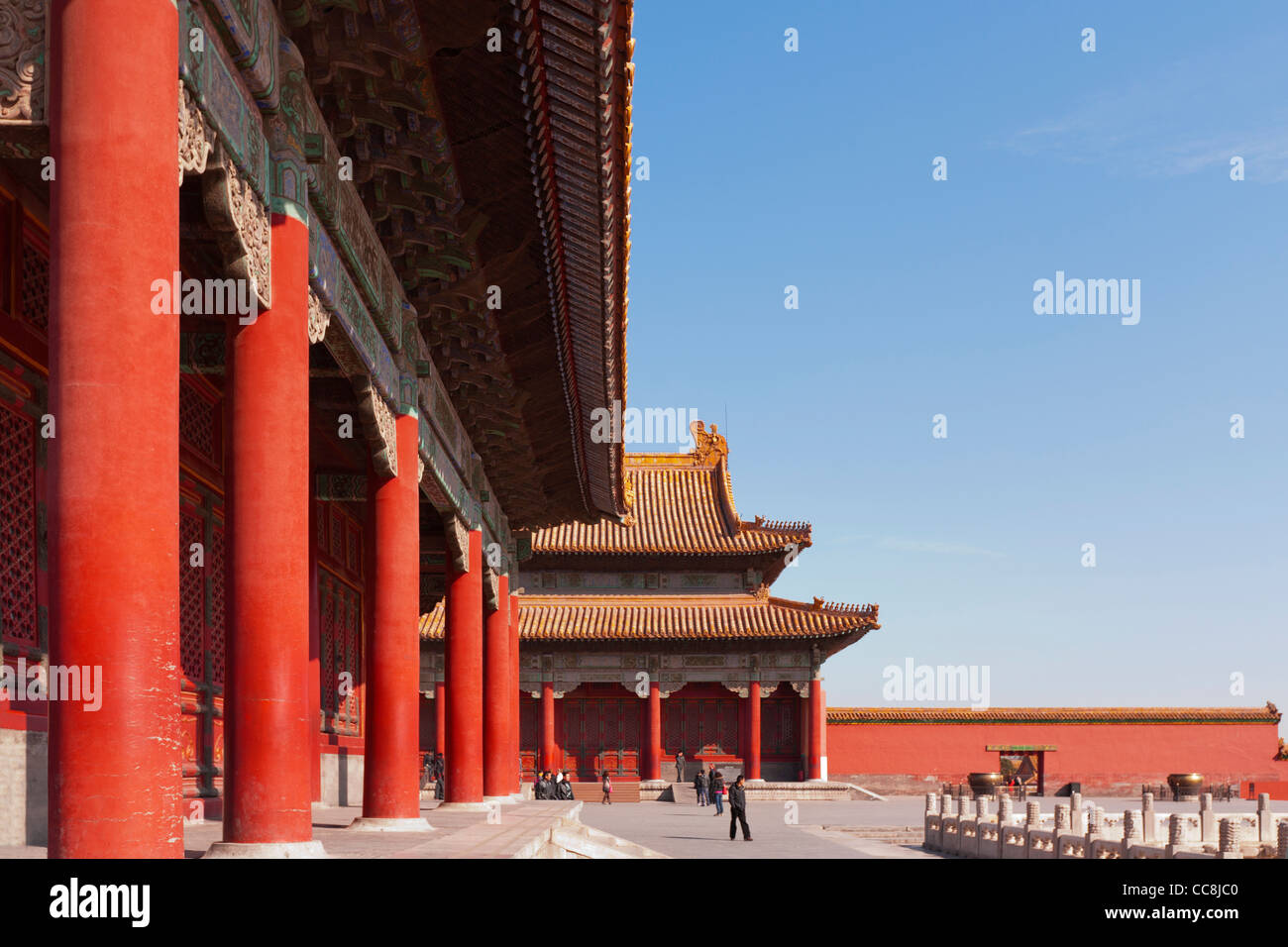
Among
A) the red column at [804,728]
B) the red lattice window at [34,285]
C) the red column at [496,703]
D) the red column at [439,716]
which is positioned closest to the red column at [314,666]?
the red column at [496,703]

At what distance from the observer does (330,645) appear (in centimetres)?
2194

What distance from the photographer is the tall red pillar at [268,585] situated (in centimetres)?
942

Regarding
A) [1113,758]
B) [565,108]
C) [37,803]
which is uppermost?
[565,108]

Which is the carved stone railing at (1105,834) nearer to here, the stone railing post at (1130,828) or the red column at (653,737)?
the stone railing post at (1130,828)

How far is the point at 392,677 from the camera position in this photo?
46.6ft

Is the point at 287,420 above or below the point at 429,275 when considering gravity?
below

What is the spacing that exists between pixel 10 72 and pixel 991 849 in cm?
2069

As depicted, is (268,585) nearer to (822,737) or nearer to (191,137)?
(191,137)

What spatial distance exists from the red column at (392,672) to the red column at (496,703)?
11.2 meters

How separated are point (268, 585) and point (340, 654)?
13.5 m

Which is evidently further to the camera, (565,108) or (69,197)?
(565,108)

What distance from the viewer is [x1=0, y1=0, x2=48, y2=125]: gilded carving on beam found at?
6.71 m

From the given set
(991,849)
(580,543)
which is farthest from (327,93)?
(580,543)
